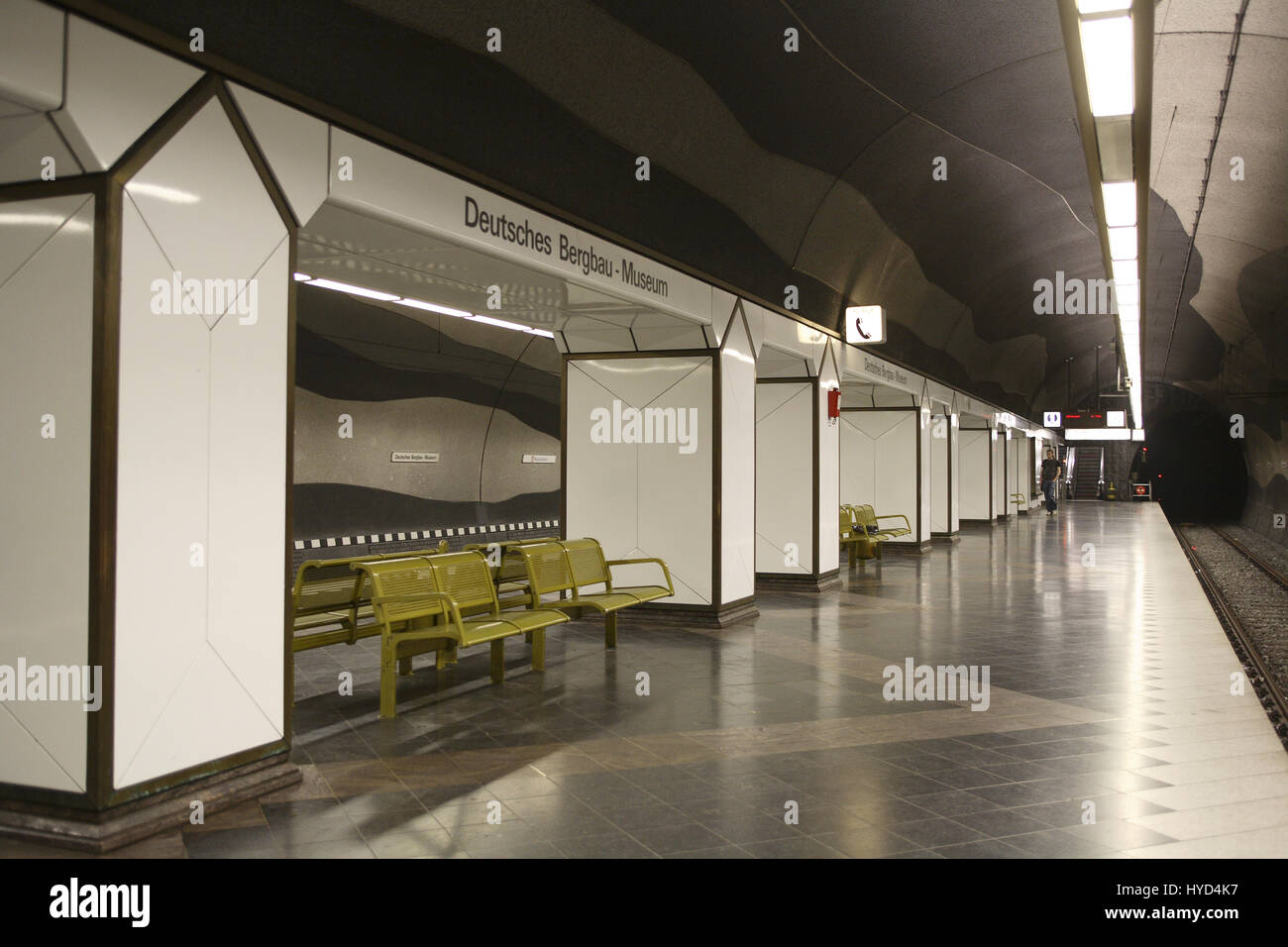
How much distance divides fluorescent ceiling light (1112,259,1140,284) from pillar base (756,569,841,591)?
4.99 meters

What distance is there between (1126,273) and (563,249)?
316 inches

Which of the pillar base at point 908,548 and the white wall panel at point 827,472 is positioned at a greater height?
the white wall panel at point 827,472

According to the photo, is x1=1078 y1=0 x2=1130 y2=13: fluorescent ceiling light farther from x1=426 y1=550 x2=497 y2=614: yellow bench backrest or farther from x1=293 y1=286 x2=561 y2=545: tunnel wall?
x1=293 y1=286 x2=561 y2=545: tunnel wall

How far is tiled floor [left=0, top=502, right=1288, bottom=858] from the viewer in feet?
13.5

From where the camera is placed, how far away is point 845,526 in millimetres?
16203

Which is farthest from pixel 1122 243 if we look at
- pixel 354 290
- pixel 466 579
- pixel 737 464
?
pixel 354 290

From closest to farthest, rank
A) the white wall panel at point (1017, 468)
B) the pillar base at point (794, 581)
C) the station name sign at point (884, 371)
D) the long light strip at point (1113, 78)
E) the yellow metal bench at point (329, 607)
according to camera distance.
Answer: the long light strip at point (1113, 78), the yellow metal bench at point (329, 607), the pillar base at point (794, 581), the station name sign at point (884, 371), the white wall panel at point (1017, 468)

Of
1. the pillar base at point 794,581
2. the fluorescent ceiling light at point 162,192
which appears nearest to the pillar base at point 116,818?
the fluorescent ceiling light at point 162,192

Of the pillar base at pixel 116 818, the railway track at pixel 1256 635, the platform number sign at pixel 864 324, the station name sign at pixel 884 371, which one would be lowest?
the railway track at pixel 1256 635

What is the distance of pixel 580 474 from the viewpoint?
1059cm

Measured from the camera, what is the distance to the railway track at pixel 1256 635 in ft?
24.5

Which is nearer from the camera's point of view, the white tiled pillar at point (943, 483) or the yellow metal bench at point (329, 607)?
the yellow metal bench at point (329, 607)

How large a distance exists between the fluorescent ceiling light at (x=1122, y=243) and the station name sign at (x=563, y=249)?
444 centimetres

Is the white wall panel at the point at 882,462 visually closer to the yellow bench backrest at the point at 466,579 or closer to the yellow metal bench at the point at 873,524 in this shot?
the yellow metal bench at the point at 873,524
